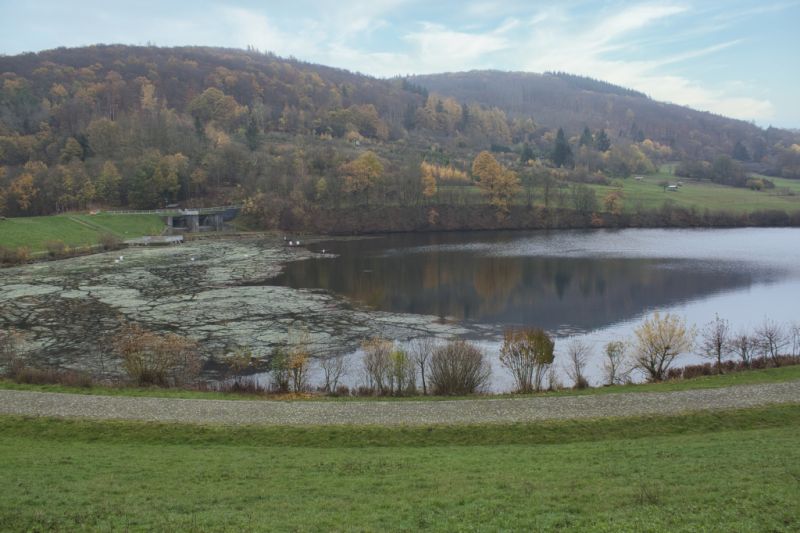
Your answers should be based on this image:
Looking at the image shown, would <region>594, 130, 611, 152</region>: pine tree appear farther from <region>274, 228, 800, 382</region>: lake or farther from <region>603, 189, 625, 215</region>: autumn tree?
<region>274, 228, 800, 382</region>: lake

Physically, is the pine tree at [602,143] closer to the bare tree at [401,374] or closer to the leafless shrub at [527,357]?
the leafless shrub at [527,357]

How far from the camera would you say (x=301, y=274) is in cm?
5247

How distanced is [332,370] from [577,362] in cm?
1073

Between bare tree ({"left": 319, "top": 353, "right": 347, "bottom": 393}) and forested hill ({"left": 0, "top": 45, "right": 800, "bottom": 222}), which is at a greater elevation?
forested hill ({"left": 0, "top": 45, "right": 800, "bottom": 222})

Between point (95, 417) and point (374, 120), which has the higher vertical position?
point (374, 120)

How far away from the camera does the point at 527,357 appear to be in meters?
23.9

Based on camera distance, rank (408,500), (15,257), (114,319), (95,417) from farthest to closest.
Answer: (15,257) < (114,319) < (95,417) < (408,500)

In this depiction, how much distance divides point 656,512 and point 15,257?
6419cm

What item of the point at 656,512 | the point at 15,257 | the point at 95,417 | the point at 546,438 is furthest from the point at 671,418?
the point at 15,257

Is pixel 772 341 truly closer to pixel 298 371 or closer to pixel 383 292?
pixel 298 371

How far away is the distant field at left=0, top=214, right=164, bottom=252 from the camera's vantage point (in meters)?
63.4

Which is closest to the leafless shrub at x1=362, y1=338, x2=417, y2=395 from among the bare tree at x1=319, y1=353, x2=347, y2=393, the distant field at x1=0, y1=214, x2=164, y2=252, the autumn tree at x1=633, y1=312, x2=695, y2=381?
the bare tree at x1=319, y1=353, x2=347, y2=393

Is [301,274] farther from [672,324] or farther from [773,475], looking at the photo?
[773,475]

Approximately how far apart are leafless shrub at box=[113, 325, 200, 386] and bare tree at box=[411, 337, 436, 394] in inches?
378
